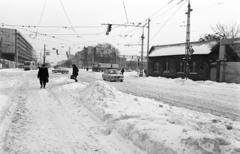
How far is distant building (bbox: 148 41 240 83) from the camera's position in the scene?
3256 cm

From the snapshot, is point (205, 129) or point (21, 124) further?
point (21, 124)

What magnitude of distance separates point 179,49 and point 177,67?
2.89 metres

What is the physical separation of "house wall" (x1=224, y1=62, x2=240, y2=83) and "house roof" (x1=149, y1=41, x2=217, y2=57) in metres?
5.22

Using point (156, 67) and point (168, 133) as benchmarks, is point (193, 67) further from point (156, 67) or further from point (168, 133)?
point (168, 133)

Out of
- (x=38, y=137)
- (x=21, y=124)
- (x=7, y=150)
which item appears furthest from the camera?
(x=21, y=124)

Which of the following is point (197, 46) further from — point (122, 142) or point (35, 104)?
point (122, 142)

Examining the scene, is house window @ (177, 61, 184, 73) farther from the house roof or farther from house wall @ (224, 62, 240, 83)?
house wall @ (224, 62, 240, 83)

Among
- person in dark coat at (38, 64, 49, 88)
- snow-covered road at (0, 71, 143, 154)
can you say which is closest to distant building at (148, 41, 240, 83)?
person in dark coat at (38, 64, 49, 88)

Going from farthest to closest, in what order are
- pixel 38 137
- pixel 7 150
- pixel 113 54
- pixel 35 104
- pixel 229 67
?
pixel 113 54 < pixel 229 67 < pixel 35 104 < pixel 38 137 < pixel 7 150

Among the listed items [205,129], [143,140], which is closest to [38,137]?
[143,140]

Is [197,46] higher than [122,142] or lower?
higher

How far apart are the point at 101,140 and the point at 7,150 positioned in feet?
6.39

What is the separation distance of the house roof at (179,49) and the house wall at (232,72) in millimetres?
5223

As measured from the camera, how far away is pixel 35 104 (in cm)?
1149
